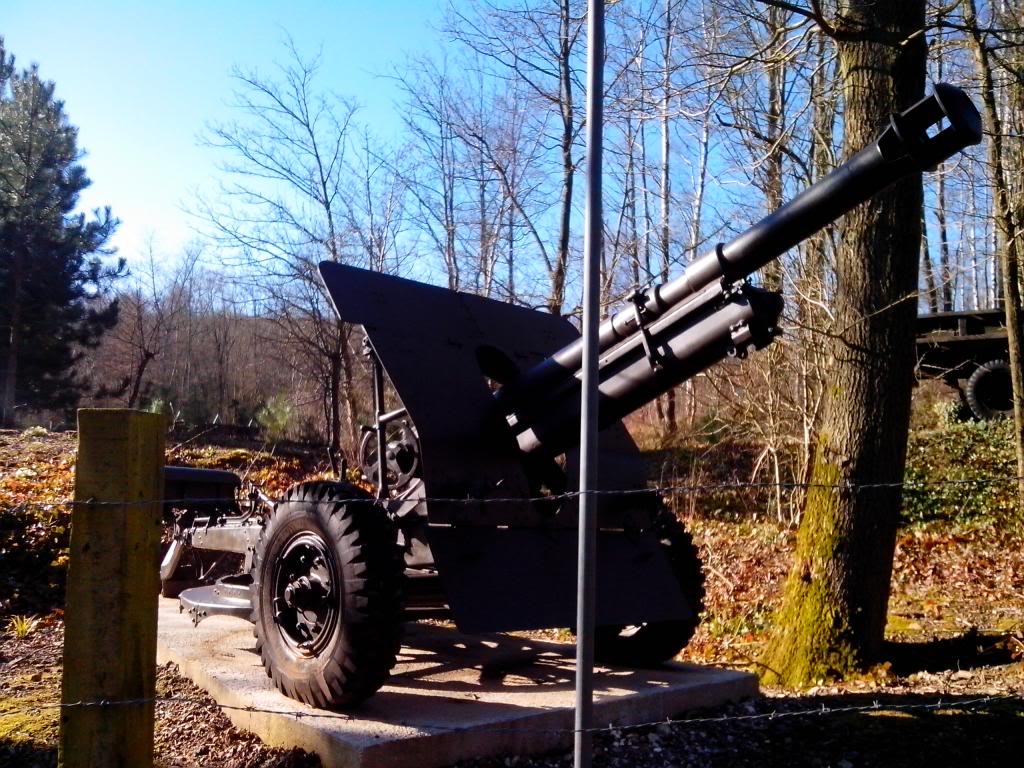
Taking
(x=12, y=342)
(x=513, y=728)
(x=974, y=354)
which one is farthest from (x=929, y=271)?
(x=12, y=342)

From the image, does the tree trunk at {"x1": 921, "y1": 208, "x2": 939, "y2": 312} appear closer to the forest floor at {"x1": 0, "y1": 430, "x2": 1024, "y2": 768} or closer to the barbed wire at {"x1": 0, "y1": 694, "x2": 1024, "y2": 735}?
the forest floor at {"x1": 0, "y1": 430, "x2": 1024, "y2": 768}

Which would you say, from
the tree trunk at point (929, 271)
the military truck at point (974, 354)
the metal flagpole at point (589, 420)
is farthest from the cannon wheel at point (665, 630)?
the tree trunk at point (929, 271)

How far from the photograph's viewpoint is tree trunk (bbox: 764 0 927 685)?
6066 mm

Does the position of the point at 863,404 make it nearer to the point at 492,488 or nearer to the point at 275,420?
the point at 492,488

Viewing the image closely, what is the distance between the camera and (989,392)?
1527 cm

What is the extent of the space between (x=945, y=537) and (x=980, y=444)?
135 inches

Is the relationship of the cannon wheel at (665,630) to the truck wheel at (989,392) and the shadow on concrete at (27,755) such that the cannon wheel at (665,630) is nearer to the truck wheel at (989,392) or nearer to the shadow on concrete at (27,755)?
the shadow on concrete at (27,755)

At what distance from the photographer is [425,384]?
5.21 m

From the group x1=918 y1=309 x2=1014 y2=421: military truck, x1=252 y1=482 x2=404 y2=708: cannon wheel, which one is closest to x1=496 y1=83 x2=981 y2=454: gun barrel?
x1=252 y1=482 x2=404 y2=708: cannon wheel

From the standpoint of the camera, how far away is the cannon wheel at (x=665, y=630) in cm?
554

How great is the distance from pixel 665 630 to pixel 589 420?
291 cm

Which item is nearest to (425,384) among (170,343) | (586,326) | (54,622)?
(586,326)

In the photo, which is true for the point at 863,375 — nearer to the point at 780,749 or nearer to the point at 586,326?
the point at 780,749

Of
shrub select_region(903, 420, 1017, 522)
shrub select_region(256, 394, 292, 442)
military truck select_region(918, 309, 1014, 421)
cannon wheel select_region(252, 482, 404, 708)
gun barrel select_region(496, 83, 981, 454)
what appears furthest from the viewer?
shrub select_region(256, 394, 292, 442)
